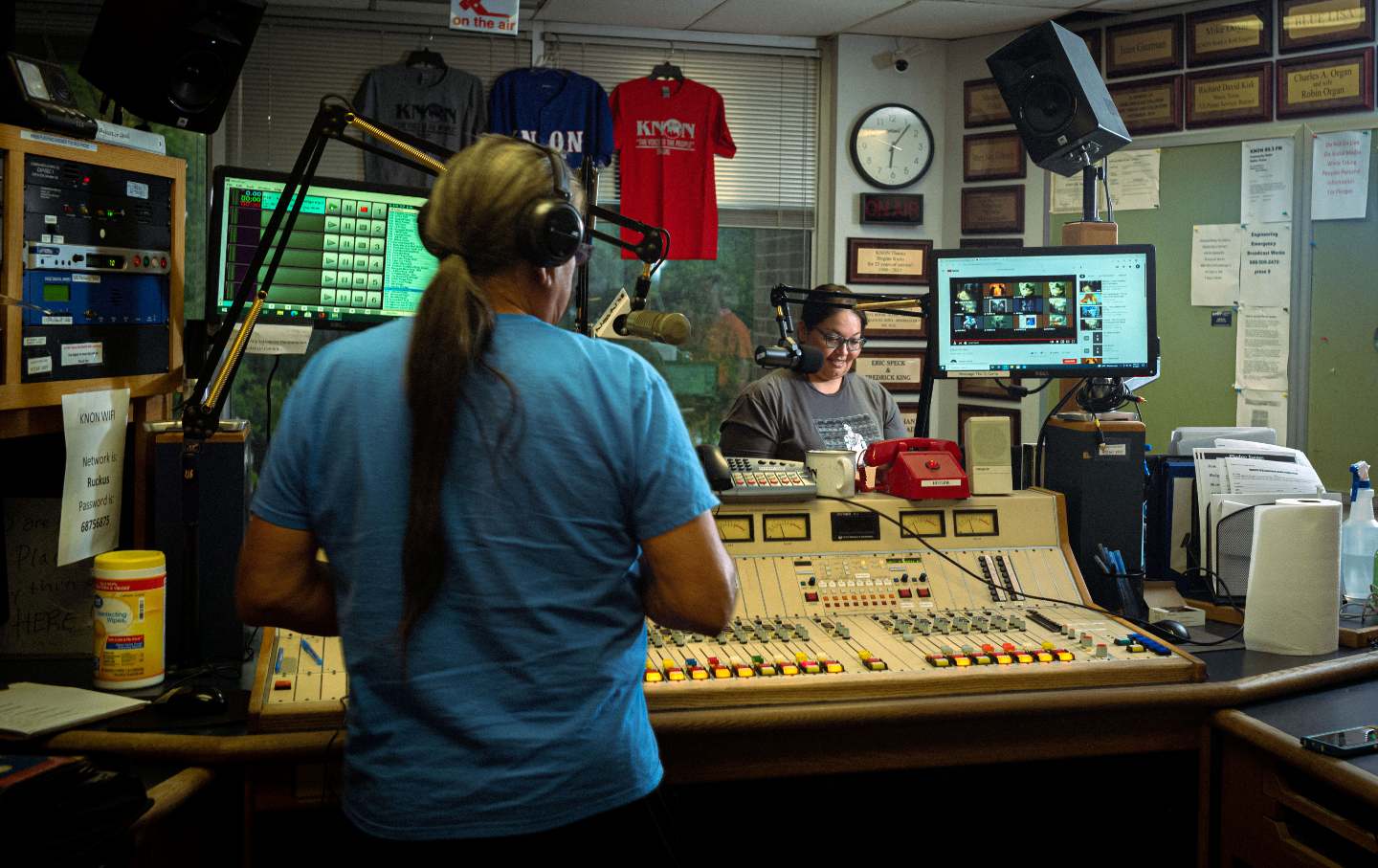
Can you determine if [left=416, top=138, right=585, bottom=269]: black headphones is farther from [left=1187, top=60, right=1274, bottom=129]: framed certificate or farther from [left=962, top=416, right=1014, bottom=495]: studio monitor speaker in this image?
[left=1187, top=60, right=1274, bottom=129]: framed certificate

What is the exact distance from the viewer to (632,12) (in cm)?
471

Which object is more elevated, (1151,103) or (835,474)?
(1151,103)

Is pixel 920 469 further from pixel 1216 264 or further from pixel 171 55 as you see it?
pixel 1216 264

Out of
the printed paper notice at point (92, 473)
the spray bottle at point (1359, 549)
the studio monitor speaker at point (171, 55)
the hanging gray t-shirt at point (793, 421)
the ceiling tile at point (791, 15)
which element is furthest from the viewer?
the ceiling tile at point (791, 15)

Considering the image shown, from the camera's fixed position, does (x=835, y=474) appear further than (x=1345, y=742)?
Yes

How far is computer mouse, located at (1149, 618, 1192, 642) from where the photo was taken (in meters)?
2.08

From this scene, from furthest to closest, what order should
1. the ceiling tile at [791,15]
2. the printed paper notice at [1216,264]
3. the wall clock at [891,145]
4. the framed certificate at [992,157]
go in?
the wall clock at [891,145] → the framed certificate at [992,157] → the ceiling tile at [791,15] → the printed paper notice at [1216,264]

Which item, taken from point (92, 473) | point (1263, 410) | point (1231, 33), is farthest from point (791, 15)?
point (92, 473)

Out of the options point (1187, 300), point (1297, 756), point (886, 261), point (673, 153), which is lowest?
point (1297, 756)

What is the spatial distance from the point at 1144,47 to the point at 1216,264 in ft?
3.01

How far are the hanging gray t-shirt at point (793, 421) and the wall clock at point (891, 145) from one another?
1.77 m

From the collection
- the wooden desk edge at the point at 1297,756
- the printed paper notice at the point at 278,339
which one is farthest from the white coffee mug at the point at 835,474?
the printed paper notice at the point at 278,339

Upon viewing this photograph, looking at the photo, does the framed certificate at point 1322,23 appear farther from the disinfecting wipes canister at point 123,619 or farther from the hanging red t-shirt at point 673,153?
the disinfecting wipes canister at point 123,619

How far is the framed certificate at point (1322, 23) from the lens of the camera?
400cm
